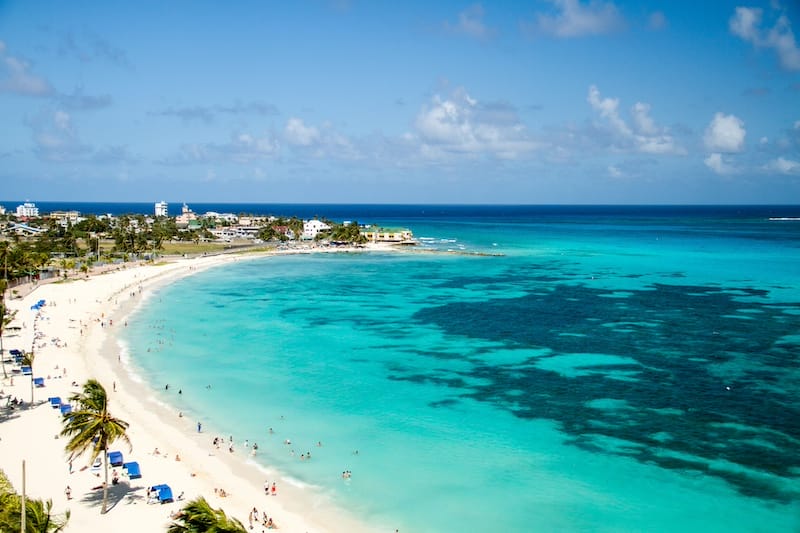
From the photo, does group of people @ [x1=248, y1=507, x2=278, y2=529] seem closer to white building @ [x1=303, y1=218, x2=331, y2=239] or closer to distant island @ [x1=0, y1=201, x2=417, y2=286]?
distant island @ [x1=0, y1=201, x2=417, y2=286]

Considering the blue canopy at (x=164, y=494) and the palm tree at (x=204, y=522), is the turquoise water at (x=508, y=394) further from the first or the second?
the palm tree at (x=204, y=522)


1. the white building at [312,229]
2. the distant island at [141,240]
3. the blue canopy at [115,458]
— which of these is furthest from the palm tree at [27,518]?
the white building at [312,229]

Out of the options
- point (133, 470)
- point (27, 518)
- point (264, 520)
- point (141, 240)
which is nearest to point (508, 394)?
point (264, 520)

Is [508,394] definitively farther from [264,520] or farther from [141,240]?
[141,240]

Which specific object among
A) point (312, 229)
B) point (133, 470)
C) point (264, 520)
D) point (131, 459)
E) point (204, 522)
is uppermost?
point (312, 229)

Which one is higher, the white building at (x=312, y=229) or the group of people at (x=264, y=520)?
the white building at (x=312, y=229)

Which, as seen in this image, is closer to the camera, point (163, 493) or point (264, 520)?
point (264, 520)

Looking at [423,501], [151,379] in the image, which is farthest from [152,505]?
[151,379]
